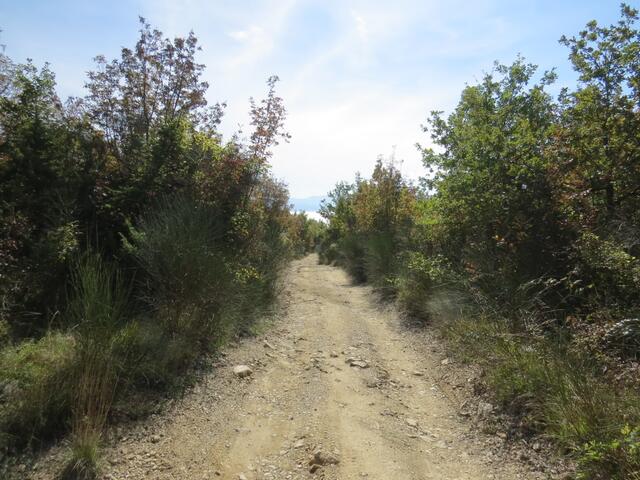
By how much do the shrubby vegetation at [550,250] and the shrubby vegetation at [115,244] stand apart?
375cm

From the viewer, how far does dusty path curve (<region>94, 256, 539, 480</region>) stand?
10.8ft

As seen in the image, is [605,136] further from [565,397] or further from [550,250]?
[565,397]

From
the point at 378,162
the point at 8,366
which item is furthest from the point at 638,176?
the point at 378,162

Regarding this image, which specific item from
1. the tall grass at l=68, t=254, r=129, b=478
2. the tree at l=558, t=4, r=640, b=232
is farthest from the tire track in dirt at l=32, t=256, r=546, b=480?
the tree at l=558, t=4, r=640, b=232

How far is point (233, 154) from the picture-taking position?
25.7ft

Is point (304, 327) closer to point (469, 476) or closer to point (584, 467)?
point (469, 476)

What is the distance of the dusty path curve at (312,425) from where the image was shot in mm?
3307

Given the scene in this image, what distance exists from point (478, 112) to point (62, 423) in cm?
775

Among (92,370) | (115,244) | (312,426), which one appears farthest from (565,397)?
(115,244)

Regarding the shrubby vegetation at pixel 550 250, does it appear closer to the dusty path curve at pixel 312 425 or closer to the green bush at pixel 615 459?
the green bush at pixel 615 459

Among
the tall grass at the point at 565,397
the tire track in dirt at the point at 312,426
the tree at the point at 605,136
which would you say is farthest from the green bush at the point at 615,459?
the tree at the point at 605,136

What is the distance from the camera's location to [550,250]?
5480mm

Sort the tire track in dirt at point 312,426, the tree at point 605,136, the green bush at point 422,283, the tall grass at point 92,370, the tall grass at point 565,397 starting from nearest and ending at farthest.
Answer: the tall grass at point 565,397 < the tall grass at point 92,370 < the tire track in dirt at point 312,426 < the tree at point 605,136 < the green bush at point 422,283

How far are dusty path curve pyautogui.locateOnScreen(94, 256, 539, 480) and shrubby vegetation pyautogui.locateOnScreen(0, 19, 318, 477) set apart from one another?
497 mm
